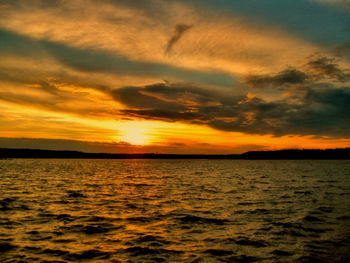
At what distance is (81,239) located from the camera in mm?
15734

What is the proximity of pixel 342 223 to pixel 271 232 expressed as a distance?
658 cm

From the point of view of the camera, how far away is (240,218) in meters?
21.3

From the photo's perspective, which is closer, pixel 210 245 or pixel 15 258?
pixel 15 258

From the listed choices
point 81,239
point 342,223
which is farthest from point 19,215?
point 342,223

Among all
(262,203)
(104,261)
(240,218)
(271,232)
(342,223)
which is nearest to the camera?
(104,261)

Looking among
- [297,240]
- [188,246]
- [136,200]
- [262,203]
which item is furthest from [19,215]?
[262,203]

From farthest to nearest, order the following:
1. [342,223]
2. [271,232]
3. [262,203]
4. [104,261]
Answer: [262,203] → [342,223] → [271,232] → [104,261]

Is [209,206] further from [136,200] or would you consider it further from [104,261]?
[104,261]

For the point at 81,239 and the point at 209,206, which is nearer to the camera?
the point at 81,239

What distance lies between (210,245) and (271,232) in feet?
16.8

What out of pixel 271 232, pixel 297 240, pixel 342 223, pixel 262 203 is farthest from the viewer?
pixel 262 203

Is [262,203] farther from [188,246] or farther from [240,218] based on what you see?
[188,246]

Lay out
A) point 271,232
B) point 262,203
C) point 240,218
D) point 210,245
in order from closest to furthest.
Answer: point 210,245
point 271,232
point 240,218
point 262,203

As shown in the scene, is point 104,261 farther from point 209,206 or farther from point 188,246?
point 209,206
